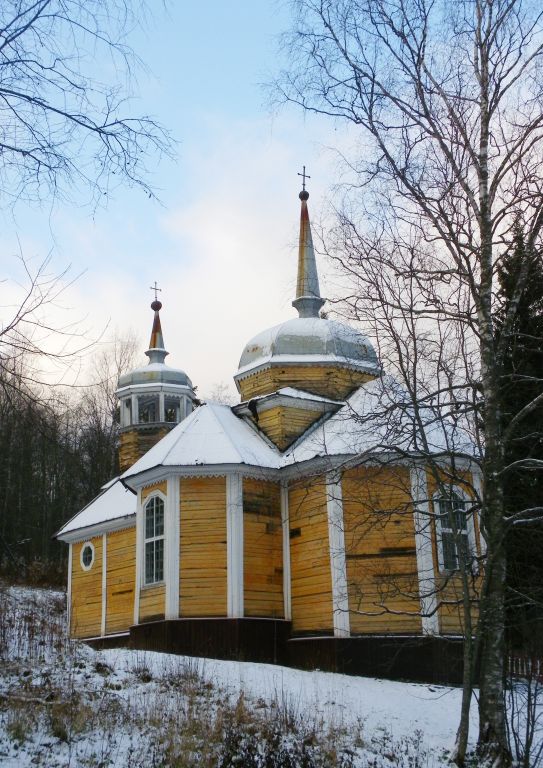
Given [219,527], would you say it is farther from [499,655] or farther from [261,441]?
[499,655]

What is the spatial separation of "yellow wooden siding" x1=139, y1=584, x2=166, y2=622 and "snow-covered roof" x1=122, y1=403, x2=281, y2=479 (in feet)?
8.11

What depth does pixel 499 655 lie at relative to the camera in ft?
30.7

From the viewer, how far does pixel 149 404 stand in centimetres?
2677

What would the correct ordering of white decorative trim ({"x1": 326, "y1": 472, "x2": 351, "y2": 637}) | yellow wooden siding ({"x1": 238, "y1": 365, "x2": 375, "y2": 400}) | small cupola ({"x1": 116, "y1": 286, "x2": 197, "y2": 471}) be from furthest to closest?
small cupola ({"x1": 116, "y1": 286, "x2": 197, "y2": 471})
yellow wooden siding ({"x1": 238, "y1": 365, "x2": 375, "y2": 400})
white decorative trim ({"x1": 326, "y1": 472, "x2": 351, "y2": 637})

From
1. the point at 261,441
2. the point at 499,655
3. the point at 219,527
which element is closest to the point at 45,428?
the point at 499,655

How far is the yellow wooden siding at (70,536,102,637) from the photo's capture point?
21172mm

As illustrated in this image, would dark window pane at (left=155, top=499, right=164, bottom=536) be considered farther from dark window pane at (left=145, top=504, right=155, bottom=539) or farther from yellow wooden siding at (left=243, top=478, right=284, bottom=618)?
yellow wooden siding at (left=243, top=478, right=284, bottom=618)

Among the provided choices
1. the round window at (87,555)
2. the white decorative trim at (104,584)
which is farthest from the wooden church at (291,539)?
the round window at (87,555)

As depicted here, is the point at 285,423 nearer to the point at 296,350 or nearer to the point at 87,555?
the point at 296,350

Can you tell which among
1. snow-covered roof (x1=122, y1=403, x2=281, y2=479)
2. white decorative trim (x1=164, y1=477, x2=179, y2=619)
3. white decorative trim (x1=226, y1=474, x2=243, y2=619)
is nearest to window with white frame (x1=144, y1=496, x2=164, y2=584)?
white decorative trim (x1=164, y1=477, x2=179, y2=619)

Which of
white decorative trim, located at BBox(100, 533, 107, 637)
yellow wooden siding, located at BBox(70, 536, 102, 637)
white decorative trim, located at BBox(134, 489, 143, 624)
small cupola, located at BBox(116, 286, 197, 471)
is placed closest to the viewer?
white decorative trim, located at BBox(134, 489, 143, 624)

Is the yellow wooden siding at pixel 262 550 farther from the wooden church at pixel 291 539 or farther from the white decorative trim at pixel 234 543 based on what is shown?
the white decorative trim at pixel 234 543

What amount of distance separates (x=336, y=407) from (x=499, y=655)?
1039cm

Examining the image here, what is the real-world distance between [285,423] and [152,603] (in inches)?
196
